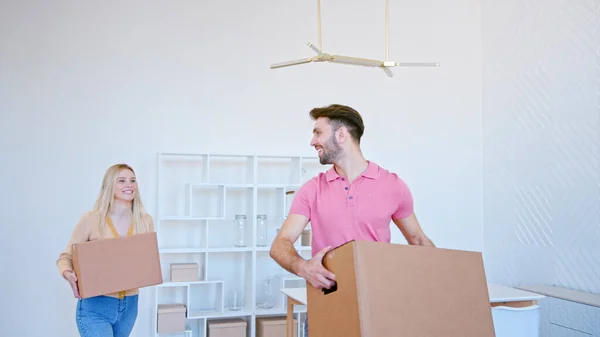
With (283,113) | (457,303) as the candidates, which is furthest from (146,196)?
(457,303)

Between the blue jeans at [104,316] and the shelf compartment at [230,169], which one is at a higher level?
the shelf compartment at [230,169]

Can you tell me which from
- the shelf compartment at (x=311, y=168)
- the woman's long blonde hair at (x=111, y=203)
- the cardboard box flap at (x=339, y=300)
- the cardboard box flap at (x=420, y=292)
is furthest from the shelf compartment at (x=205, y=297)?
the cardboard box flap at (x=420, y=292)

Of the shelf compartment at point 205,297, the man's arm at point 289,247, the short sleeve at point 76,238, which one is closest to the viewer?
the man's arm at point 289,247

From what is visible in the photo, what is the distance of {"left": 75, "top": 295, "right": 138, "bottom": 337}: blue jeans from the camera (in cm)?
278

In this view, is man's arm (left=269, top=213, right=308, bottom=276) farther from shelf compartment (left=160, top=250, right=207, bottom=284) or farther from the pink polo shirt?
shelf compartment (left=160, top=250, right=207, bottom=284)

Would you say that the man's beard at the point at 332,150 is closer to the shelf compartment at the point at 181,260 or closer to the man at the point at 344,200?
the man at the point at 344,200

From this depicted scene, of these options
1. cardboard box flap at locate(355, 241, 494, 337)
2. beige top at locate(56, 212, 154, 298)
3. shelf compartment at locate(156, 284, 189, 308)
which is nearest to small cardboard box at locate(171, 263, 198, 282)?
shelf compartment at locate(156, 284, 189, 308)

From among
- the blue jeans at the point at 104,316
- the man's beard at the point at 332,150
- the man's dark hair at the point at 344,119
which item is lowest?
the blue jeans at the point at 104,316

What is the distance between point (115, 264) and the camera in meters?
2.81

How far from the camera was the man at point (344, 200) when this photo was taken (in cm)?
214

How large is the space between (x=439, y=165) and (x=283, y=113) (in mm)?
1522

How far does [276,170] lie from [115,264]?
2.31m

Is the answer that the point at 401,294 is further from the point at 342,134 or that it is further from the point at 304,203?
the point at 342,134

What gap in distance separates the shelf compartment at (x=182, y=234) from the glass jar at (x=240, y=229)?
0.25 meters
